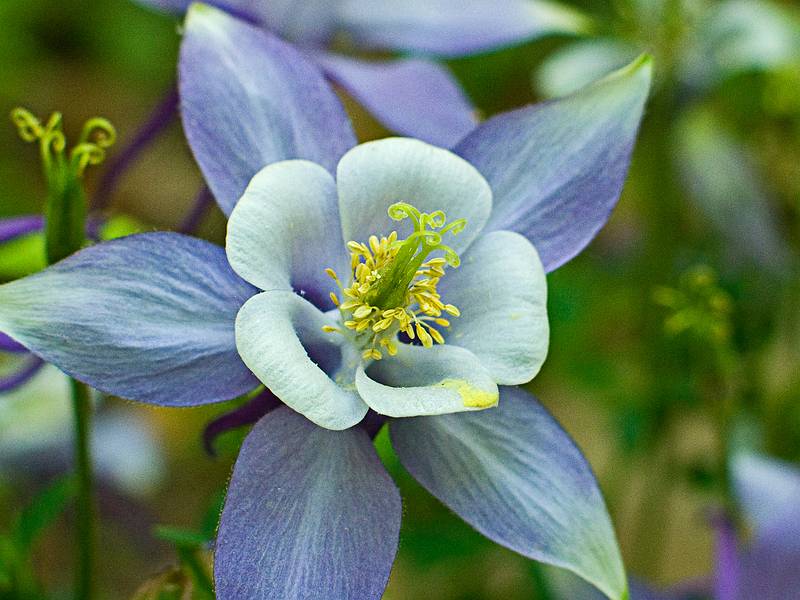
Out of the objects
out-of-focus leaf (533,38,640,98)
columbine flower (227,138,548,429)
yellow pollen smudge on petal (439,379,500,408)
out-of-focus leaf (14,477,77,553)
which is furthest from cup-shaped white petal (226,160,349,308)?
out-of-focus leaf (533,38,640,98)

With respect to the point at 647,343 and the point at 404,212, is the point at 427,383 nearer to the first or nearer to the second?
the point at 404,212

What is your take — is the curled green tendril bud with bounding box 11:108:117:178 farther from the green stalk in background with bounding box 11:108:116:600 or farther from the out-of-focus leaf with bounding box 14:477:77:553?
the out-of-focus leaf with bounding box 14:477:77:553

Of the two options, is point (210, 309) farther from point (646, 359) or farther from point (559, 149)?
point (646, 359)

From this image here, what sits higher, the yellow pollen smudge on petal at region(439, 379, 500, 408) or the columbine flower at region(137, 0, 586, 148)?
the columbine flower at region(137, 0, 586, 148)

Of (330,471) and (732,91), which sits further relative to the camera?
(732,91)

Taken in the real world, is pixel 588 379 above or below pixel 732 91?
below

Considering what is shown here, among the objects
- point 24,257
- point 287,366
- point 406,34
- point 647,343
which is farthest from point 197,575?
point 647,343

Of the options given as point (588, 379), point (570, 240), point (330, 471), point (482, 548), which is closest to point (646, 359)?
point (588, 379)

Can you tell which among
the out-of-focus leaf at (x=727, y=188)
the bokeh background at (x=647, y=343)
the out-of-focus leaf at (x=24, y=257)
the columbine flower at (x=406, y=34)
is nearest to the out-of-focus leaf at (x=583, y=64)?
the bokeh background at (x=647, y=343)

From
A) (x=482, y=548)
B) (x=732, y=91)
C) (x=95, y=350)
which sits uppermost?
(x=95, y=350)
